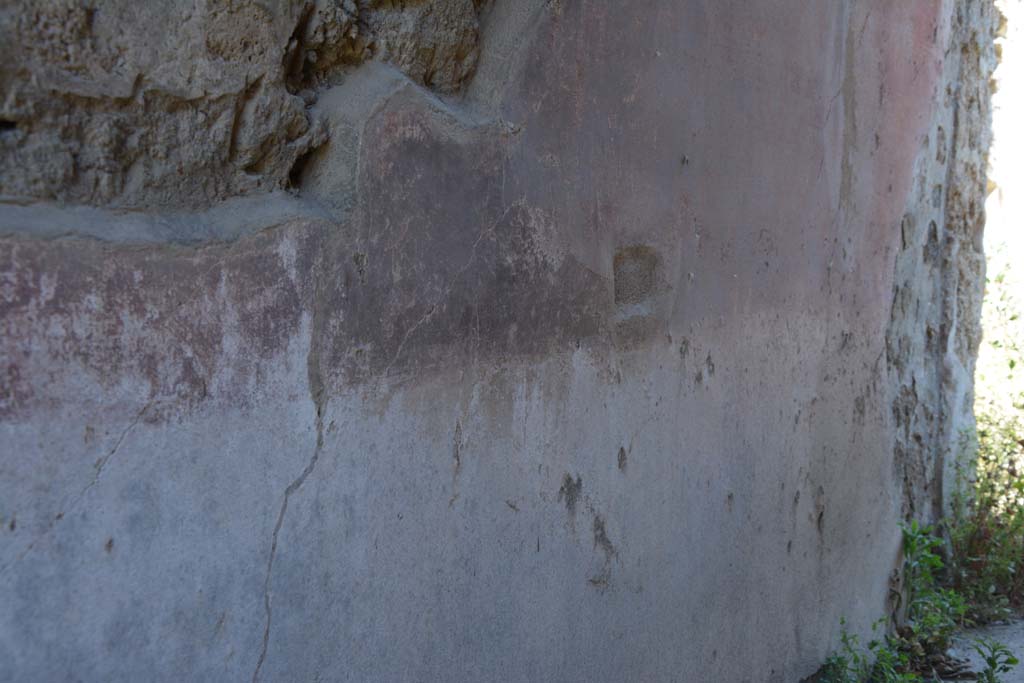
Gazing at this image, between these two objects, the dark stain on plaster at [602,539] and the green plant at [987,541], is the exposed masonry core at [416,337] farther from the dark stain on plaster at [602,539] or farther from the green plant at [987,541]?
the green plant at [987,541]

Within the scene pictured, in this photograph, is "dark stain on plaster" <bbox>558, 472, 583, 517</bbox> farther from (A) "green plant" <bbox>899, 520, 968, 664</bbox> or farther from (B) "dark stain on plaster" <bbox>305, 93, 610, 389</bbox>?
(A) "green plant" <bbox>899, 520, 968, 664</bbox>

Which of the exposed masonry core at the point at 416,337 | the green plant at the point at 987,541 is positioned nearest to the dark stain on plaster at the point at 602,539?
the exposed masonry core at the point at 416,337

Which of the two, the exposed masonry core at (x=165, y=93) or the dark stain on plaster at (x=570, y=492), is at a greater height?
the exposed masonry core at (x=165, y=93)

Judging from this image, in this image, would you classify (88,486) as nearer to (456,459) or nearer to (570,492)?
(456,459)

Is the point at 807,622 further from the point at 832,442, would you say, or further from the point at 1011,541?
the point at 1011,541

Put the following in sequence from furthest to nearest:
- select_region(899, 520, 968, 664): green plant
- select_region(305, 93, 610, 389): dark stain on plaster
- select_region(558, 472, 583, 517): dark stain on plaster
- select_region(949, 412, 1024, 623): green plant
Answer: select_region(949, 412, 1024, 623): green plant, select_region(899, 520, 968, 664): green plant, select_region(558, 472, 583, 517): dark stain on plaster, select_region(305, 93, 610, 389): dark stain on plaster

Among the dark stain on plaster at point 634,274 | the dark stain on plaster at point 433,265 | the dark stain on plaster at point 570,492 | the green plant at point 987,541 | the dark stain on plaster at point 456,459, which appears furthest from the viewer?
the green plant at point 987,541

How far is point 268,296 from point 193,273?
12 centimetres

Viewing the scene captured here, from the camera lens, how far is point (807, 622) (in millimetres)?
3125

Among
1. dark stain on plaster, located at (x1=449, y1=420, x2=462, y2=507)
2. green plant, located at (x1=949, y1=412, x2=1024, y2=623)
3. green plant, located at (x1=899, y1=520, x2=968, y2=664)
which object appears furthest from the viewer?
green plant, located at (x1=949, y1=412, x2=1024, y2=623)

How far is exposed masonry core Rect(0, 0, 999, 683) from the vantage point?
50.4 inches

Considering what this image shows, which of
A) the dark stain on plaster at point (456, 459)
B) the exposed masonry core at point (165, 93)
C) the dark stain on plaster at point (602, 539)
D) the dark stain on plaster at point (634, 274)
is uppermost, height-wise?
the exposed masonry core at point (165, 93)

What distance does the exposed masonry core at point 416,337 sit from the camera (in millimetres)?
1280

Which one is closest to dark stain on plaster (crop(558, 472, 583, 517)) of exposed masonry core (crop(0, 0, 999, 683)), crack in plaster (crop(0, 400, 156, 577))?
exposed masonry core (crop(0, 0, 999, 683))
